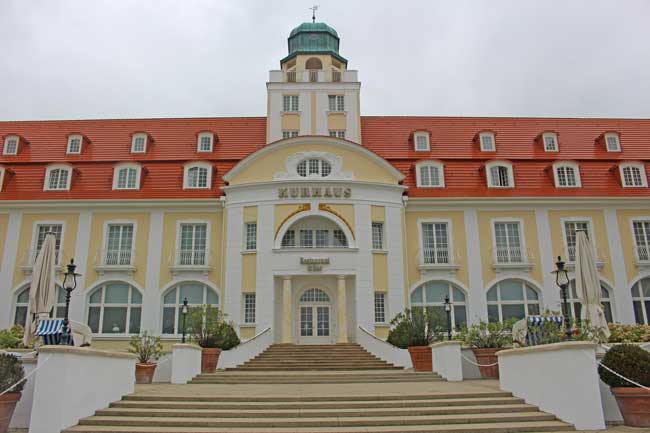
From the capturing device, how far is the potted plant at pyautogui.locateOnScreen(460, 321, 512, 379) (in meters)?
17.5

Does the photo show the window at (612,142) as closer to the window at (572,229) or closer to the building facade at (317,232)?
the building facade at (317,232)

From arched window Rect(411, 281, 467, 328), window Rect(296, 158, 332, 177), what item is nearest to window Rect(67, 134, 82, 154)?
window Rect(296, 158, 332, 177)

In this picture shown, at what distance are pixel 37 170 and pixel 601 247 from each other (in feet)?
88.9

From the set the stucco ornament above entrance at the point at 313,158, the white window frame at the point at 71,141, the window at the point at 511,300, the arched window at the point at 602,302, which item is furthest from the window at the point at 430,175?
the white window frame at the point at 71,141

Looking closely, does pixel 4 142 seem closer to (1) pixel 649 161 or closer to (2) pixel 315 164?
(2) pixel 315 164

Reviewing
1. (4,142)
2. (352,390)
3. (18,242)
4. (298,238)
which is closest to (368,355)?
(298,238)

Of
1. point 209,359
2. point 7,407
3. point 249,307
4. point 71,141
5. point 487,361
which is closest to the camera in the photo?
point 7,407

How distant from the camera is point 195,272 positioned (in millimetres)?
25672

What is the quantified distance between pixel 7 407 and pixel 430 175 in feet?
69.8

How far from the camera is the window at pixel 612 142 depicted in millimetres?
29633

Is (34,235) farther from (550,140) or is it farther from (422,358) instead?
(550,140)

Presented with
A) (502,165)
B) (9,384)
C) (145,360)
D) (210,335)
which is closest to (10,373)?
(9,384)

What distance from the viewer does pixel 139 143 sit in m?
29.6

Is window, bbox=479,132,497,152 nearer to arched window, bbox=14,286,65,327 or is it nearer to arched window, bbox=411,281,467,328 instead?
arched window, bbox=411,281,467,328
